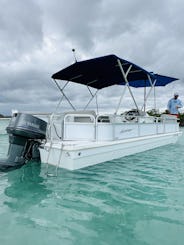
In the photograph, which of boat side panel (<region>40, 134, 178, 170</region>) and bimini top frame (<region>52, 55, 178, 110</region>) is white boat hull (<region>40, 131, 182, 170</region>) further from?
bimini top frame (<region>52, 55, 178, 110</region>)

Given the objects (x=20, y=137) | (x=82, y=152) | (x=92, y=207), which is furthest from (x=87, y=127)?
(x=92, y=207)

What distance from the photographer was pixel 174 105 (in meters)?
9.01

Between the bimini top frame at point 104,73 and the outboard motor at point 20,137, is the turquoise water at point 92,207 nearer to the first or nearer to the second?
the outboard motor at point 20,137

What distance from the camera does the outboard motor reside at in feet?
13.1

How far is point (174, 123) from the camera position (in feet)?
31.3

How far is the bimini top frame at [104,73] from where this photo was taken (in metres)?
5.41

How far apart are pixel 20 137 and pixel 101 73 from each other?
3584 mm

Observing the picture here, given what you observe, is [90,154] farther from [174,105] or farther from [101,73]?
[174,105]

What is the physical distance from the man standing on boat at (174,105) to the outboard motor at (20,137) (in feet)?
21.2

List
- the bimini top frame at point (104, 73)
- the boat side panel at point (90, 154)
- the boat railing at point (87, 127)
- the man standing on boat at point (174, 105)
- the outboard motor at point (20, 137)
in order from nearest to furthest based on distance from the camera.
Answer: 1. the outboard motor at point (20, 137)
2. the boat side panel at point (90, 154)
3. the boat railing at point (87, 127)
4. the bimini top frame at point (104, 73)
5. the man standing on boat at point (174, 105)

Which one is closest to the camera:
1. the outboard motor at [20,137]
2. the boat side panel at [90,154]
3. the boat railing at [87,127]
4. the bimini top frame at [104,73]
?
the outboard motor at [20,137]

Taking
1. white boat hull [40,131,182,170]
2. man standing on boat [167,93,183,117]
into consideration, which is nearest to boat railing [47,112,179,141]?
white boat hull [40,131,182,170]

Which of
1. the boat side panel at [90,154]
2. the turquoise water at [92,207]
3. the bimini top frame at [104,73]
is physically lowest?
the turquoise water at [92,207]

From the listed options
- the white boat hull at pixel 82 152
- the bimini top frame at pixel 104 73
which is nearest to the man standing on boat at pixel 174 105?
the bimini top frame at pixel 104 73
